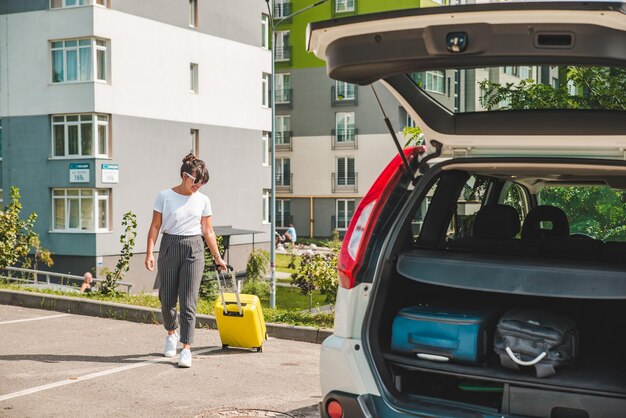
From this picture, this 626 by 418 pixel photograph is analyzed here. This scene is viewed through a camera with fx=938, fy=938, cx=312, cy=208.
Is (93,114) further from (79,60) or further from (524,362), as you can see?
(524,362)

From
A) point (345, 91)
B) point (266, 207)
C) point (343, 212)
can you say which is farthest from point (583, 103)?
point (345, 91)

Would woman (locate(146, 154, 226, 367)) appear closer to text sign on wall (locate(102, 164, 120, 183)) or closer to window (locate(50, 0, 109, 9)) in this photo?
text sign on wall (locate(102, 164, 120, 183))

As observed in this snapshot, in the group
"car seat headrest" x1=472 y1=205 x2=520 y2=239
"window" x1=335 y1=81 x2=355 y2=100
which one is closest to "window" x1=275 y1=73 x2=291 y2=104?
"window" x1=335 y1=81 x2=355 y2=100

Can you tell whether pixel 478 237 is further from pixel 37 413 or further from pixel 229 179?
pixel 229 179

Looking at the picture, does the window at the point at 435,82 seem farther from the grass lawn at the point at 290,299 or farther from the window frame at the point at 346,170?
the window frame at the point at 346,170

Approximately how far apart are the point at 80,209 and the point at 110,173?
186 centimetres

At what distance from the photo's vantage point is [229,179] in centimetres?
4534

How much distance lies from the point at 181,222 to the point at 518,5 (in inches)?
202

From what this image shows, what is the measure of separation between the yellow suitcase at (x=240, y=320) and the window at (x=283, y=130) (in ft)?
187

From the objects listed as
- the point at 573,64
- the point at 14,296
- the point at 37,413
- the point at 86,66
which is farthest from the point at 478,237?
the point at 86,66

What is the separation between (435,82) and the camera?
4.60 m

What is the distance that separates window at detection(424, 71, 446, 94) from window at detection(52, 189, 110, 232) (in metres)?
33.5

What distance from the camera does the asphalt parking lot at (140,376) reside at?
642 cm

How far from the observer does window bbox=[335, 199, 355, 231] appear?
210ft
